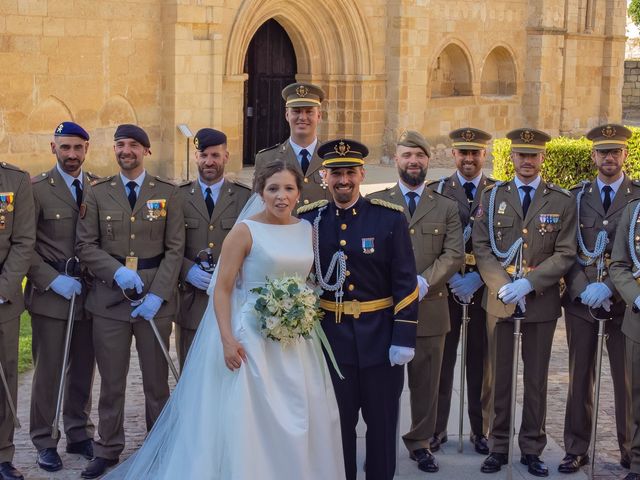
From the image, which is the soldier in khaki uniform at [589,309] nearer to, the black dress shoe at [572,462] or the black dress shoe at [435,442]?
the black dress shoe at [572,462]

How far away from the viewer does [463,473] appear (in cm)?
673

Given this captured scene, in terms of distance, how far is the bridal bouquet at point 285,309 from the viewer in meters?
5.55

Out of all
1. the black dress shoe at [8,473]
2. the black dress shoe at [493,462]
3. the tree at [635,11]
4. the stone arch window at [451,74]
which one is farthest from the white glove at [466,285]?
the tree at [635,11]

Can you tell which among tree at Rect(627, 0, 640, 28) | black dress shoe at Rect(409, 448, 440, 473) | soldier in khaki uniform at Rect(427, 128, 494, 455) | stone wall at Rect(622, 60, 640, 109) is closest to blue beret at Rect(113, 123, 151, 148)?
soldier in khaki uniform at Rect(427, 128, 494, 455)

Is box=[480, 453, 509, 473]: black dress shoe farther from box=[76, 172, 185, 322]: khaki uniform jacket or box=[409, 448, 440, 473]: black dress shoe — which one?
box=[76, 172, 185, 322]: khaki uniform jacket

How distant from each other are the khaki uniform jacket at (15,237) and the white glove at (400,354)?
88.1 inches

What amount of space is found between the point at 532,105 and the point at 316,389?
19144 millimetres

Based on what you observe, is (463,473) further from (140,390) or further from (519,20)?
(519,20)

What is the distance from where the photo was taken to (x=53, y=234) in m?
6.77

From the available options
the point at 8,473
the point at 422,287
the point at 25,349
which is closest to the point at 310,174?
the point at 422,287

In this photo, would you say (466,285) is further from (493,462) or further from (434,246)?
(493,462)

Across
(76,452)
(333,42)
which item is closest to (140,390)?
(76,452)

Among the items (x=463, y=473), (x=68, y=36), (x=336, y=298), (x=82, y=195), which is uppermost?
(x=68, y=36)

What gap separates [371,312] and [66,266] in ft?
6.61
